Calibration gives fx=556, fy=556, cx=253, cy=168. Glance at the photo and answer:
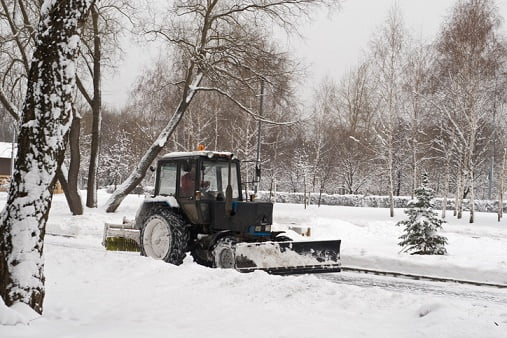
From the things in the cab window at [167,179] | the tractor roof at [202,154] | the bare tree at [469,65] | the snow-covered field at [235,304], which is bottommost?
the snow-covered field at [235,304]

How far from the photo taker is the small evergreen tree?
41.8 ft

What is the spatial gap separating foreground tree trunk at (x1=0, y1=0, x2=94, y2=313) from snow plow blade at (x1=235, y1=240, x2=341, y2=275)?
4205 mm

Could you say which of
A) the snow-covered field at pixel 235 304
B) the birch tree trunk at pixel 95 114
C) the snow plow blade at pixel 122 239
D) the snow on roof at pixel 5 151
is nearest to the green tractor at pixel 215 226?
the snow plow blade at pixel 122 239

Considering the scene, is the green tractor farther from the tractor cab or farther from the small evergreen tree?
the small evergreen tree

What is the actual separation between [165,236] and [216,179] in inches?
57.4

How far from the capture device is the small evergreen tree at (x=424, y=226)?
502 inches

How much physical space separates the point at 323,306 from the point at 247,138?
90.7ft

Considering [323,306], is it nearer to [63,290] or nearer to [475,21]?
[63,290]

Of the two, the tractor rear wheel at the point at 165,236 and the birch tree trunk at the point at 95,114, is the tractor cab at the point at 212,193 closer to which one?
the tractor rear wheel at the point at 165,236

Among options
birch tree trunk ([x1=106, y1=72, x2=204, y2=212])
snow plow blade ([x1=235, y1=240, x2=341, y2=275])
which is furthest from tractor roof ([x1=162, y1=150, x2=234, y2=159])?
birch tree trunk ([x1=106, y1=72, x2=204, y2=212])

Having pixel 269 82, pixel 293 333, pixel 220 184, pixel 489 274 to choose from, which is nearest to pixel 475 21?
pixel 269 82

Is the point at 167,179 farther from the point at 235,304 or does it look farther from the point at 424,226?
the point at 424,226

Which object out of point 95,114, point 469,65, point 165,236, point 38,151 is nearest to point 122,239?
point 165,236

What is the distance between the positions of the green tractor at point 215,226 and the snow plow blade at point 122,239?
0.50 meters
